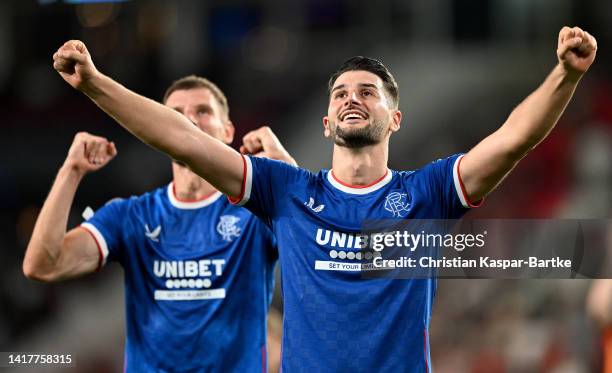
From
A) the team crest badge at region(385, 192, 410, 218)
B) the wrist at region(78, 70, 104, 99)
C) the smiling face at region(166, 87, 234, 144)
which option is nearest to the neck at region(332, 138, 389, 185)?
the team crest badge at region(385, 192, 410, 218)

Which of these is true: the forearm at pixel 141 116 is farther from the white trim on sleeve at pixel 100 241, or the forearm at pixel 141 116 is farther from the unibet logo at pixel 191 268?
the white trim on sleeve at pixel 100 241

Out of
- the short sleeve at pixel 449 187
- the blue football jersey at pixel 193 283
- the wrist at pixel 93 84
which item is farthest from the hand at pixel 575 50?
the blue football jersey at pixel 193 283

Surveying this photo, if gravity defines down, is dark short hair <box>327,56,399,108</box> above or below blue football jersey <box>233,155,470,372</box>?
above

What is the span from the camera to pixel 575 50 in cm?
338

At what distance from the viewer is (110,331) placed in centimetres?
1155

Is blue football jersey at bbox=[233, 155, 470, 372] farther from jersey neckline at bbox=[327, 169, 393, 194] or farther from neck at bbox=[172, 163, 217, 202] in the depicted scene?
neck at bbox=[172, 163, 217, 202]

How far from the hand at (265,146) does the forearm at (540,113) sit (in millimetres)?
1272

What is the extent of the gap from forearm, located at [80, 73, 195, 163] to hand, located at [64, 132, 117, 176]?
1.04 metres

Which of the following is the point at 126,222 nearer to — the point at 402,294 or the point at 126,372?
the point at 126,372

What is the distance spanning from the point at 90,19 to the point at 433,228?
41.4ft

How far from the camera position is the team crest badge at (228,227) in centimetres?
463

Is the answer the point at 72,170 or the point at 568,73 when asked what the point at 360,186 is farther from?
the point at 72,170

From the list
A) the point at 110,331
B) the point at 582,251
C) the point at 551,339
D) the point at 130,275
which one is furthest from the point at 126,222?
the point at 110,331

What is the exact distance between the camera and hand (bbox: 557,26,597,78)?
334cm
